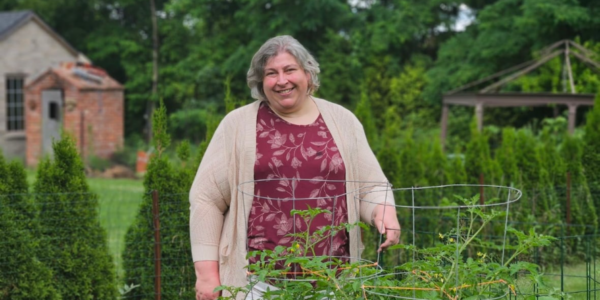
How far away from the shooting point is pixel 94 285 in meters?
4.98

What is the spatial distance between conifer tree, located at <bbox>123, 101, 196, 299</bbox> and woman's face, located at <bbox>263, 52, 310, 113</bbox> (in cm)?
224

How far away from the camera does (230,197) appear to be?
2889 mm

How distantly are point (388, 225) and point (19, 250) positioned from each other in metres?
2.71

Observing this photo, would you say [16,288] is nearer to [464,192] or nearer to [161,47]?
[464,192]

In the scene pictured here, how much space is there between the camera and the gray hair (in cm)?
285

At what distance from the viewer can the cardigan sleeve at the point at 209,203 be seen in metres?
2.83

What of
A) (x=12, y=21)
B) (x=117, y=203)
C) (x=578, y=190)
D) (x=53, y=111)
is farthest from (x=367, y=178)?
(x=12, y=21)

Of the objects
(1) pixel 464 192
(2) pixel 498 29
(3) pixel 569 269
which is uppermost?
(2) pixel 498 29

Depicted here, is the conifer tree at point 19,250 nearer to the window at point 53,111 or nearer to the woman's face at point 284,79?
the woman's face at point 284,79

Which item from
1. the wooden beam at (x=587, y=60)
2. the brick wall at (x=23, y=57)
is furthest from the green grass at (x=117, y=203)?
the wooden beam at (x=587, y=60)

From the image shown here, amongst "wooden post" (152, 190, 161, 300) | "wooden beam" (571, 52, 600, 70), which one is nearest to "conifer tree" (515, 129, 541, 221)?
"wooden post" (152, 190, 161, 300)

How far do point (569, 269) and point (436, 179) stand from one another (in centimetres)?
165

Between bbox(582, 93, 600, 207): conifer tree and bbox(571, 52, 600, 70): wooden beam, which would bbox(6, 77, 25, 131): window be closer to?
bbox(571, 52, 600, 70): wooden beam

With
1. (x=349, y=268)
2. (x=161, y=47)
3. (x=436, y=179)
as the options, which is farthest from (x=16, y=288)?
(x=161, y=47)
